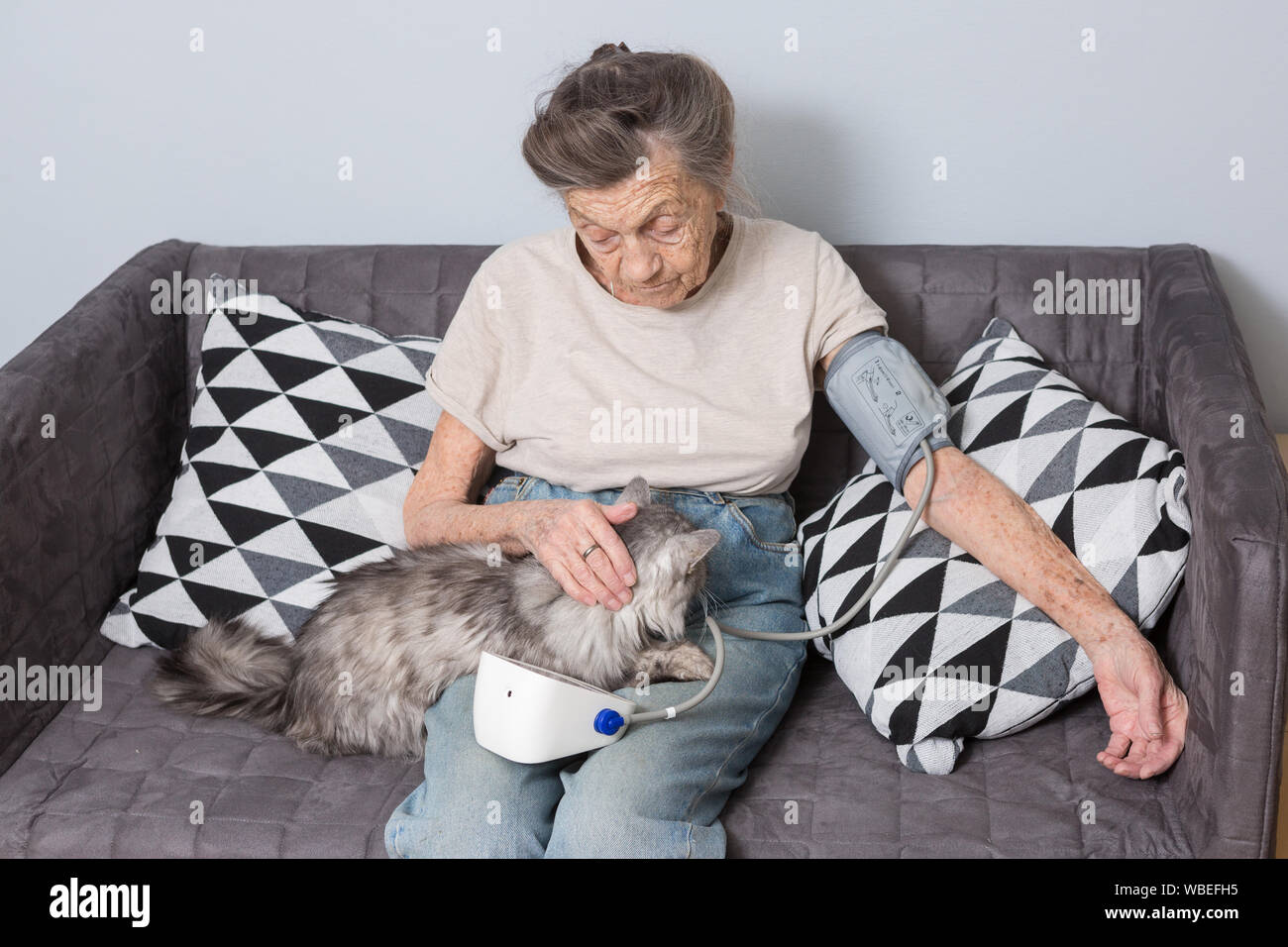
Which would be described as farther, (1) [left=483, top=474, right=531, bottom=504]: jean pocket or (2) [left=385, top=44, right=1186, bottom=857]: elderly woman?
(1) [left=483, top=474, right=531, bottom=504]: jean pocket

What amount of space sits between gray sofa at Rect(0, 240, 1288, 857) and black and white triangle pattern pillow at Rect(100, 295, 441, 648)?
87 mm

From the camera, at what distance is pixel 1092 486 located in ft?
5.42

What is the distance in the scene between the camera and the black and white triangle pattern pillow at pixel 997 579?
1572 mm

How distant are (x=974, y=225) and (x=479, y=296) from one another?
93cm

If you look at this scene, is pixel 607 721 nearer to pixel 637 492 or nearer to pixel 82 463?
pixel 637 492

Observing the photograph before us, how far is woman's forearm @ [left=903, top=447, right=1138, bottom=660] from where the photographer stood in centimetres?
155

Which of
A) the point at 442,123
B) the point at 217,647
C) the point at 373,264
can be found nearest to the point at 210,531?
the point at 217,647

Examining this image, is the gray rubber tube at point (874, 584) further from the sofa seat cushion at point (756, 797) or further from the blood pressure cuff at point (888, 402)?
the sofa seat cushion at point (756, 797)

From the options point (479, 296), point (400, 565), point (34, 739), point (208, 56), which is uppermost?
point (208, 56)

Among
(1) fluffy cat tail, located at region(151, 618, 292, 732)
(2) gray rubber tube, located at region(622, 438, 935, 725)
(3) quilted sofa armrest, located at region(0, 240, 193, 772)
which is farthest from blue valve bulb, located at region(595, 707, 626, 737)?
(3) quilted sofa armrest, located at region(0, 240, 193, 772)

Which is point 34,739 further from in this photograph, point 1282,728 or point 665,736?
point 1282,728

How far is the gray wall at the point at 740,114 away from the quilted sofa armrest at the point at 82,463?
264mm

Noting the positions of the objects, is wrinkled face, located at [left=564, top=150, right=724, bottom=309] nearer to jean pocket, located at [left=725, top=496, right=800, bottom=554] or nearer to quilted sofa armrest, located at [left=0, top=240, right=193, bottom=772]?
jean pocket, located at [left=725, top=496, right=800, bottom=554]

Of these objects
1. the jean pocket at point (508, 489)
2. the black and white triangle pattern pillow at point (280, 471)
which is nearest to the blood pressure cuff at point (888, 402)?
the jean pocket at point (508, 489)
